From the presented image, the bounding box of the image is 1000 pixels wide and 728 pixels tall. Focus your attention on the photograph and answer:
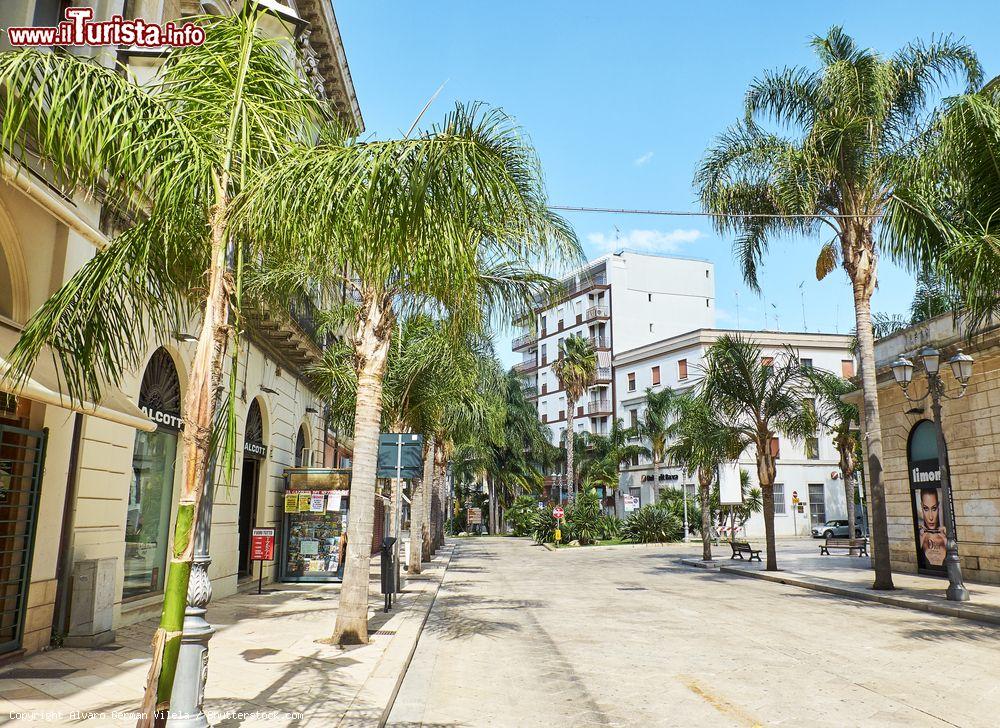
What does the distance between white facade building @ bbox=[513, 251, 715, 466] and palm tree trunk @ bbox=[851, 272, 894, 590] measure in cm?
4495

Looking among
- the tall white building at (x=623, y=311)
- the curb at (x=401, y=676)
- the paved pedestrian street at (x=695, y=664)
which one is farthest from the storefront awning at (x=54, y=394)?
the tall white building at (x=623, y=311)

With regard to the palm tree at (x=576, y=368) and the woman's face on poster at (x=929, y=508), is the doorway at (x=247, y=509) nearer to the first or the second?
the woman's face on poster at (x=929, y=508)

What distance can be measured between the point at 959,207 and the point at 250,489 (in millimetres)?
15298

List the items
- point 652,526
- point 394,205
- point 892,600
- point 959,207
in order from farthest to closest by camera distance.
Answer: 1. point 652,526
2. point 892,600
3. point 959,207
4. point 394,205

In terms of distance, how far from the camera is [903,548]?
19.6 m

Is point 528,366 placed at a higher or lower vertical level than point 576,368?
higher

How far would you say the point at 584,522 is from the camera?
38062mm

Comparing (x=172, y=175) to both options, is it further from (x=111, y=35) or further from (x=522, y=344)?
(x=522, y=344)

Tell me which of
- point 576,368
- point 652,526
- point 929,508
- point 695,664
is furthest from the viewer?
point 576,368

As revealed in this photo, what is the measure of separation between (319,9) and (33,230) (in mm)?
11984

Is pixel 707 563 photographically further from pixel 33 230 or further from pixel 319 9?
pixel 33 230

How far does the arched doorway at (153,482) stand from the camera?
10.8 m

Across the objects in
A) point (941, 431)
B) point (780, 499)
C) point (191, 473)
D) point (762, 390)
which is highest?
point (762, 390)

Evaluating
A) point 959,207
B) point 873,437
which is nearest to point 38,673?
point 959,207
